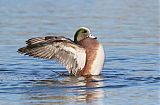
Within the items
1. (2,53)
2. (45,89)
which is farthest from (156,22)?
(45,89)

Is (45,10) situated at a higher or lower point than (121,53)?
higher

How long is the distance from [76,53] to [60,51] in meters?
0.27

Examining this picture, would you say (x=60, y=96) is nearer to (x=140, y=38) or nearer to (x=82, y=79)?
(x=82, y=79)

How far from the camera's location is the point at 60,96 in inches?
360

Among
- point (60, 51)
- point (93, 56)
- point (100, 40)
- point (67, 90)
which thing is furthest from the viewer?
point (100, 40)

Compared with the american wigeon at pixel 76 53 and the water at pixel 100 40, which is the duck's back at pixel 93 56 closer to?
the american wigeon at pixel 76 53

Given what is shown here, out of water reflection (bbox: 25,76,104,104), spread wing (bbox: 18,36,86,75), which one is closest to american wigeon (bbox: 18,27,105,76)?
spread wing (bbox: 18,36,86,75)

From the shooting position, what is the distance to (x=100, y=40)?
47.1 feet

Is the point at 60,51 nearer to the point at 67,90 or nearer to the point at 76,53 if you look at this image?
the point at 76,53

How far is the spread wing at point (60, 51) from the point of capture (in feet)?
35.7

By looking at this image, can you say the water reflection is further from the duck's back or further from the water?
the duck's back

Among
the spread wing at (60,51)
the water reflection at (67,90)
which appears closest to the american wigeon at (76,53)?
the spread wing at (60,51)

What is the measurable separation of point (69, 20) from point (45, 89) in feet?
23.8

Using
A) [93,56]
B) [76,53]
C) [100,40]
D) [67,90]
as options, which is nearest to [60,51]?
[76,53]
